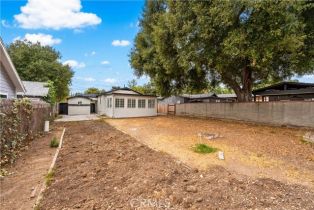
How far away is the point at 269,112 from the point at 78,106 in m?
25.1

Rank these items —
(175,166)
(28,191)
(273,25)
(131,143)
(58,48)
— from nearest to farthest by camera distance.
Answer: (28,191) < (175,166) < (131,143) < (273,25) < (58,48)

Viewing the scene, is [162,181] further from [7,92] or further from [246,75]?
[246,75]

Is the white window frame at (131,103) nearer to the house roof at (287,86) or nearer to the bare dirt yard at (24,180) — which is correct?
the house roof at (287,86)

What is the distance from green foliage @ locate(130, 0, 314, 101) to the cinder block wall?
1.20m

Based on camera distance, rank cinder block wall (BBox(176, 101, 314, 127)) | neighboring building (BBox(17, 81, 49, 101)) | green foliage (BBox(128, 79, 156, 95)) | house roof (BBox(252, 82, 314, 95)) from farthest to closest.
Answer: green foliage (BBox(128, 79, 156, 95)), neighboring building (BBox(17, 81, 49, 101)), house roof (BBox(252, 82, 314, 95)), cinder block wall (BBox(176, 101, 314, 127))

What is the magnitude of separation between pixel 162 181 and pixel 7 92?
827 centimetres

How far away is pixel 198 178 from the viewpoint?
4945 millimetres

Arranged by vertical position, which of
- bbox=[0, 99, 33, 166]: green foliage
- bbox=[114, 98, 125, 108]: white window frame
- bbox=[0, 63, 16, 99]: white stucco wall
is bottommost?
bbox=[0, 99, 33, 166]: green foliage

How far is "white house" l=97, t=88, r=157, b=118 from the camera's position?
73.6 feet

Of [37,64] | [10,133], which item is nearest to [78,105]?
[37,64]

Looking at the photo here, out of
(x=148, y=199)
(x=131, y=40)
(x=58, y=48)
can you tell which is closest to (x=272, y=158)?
(x=148, y=199)

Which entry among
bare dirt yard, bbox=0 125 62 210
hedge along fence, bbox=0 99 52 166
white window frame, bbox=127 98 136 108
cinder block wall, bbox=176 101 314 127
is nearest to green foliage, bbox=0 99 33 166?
hedge along fence, bbox=0 99 52 166

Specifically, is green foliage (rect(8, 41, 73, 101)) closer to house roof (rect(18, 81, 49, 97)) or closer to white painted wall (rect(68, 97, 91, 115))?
white painted wall (rect(68, 97, 91, 115))

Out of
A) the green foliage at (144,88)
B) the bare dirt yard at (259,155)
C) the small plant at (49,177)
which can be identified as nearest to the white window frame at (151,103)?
the green foliage at (144,88)
